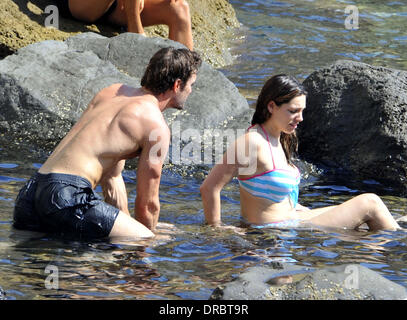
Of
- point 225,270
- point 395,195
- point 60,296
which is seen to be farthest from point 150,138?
point 395,195

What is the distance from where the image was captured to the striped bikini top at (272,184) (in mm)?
5676

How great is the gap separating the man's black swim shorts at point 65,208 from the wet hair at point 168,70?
85cm

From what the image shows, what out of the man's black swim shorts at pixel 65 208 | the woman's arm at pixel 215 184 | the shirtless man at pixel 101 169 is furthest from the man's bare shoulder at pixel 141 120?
the woman's arm at pixel 215 184

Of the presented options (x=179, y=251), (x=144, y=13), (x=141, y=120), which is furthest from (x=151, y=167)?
(x=144, y=13)

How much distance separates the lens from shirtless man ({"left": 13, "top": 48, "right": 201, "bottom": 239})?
500 cm

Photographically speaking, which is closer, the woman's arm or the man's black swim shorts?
the man's black swim shorts

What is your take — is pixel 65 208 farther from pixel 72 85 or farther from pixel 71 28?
pixel 71 28

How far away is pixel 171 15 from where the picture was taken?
999cm

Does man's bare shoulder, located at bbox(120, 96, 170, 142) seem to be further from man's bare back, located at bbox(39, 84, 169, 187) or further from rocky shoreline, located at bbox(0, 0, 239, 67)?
rocky shoreline, located at bbox(0, 0, 239, 67)

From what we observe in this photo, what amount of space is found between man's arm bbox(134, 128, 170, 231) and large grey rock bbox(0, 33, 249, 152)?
7.98ft

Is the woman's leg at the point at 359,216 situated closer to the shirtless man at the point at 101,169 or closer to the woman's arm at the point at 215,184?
the woman's arm at the point at 215,184

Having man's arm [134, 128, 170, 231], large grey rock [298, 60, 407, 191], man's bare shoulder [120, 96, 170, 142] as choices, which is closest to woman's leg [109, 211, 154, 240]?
man's arm [134, 128, 170, 231]

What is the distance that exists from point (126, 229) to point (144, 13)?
218 inches
